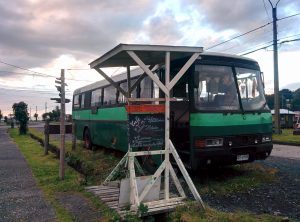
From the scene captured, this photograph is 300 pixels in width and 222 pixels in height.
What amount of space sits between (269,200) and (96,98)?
9846 millimetres

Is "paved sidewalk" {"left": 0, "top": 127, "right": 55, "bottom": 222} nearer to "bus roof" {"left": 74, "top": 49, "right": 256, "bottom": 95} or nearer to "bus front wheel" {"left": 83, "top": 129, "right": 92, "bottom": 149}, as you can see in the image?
"bus roof" {"left": 74, "top": 49, "right": 256, "bottom": 95}

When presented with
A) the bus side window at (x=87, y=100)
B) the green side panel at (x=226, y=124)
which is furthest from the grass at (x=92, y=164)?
the green side panel at (x=226, y=124)

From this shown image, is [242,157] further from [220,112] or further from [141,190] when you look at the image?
[141,190]

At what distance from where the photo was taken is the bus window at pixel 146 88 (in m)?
10.5

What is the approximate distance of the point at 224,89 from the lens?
884 centimetres

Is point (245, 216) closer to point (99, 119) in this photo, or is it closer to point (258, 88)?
point (258, 88)

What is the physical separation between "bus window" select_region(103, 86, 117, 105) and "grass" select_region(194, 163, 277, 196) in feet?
15.5

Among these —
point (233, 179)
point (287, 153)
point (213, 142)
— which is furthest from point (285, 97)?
point (213, 142)

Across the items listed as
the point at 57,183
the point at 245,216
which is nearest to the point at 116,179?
the point at 57,183

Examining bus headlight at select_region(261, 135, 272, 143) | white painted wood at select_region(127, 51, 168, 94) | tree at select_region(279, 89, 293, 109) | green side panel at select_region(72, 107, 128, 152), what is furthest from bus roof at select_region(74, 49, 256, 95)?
tree at select_region(279, 89, 293, 109)

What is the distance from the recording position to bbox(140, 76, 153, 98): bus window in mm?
10547

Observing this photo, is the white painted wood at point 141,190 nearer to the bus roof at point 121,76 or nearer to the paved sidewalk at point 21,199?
the paved sidewalk at point 21,199

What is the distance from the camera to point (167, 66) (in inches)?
263

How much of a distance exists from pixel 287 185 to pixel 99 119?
843cm
